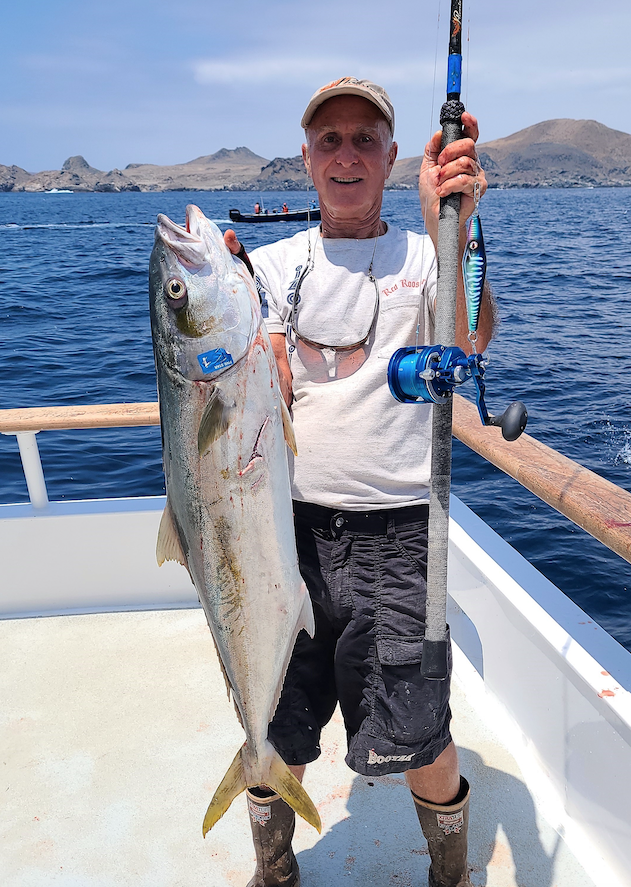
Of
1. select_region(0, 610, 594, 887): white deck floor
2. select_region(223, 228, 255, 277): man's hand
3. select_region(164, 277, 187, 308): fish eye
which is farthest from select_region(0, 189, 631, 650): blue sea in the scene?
select_region(164, 277, 187, 308): fish eye

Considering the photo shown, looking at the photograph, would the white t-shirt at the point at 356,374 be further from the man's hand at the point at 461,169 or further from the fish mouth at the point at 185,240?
the fish mouth at the point at 185,240

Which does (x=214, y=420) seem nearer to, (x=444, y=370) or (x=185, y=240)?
(x=185, y=240)

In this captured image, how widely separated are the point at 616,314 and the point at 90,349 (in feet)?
40.2

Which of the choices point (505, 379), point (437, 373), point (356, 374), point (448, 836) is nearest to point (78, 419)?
point (356, 374)

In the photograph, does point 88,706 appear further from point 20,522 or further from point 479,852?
point 479,852

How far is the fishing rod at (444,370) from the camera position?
Result: 1.73 meters

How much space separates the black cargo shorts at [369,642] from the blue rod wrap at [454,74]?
119 cm

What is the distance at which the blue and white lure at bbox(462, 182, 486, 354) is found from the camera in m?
1.72

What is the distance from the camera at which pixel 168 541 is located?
196 centimetres

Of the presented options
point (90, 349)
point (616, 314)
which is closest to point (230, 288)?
point (90, 349)

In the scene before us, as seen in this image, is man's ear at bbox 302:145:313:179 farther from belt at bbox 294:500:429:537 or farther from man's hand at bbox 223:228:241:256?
belt at bbox 294:500:429:537

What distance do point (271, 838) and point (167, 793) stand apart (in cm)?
73

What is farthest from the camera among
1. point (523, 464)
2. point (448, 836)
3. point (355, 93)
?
point (523, 464)

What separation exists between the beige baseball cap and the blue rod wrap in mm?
275
